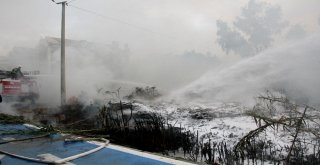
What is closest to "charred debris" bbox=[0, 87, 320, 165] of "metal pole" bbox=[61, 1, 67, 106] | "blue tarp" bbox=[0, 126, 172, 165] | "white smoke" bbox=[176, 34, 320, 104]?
"blue tarp" bbox=[0, 126, 172, 165]

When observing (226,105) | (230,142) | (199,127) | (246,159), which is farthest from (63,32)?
(246,159)

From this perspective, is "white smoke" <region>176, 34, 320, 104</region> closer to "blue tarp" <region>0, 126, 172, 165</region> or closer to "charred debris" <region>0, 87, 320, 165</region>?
"charred debris" <region>0, 87, 320, 165</region>

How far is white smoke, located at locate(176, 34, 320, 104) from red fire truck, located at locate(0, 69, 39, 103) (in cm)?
765

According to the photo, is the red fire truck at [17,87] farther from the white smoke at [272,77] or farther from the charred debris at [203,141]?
the white smoke at [272,77]

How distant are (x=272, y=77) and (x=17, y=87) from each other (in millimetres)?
12081

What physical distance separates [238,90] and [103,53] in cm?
1446

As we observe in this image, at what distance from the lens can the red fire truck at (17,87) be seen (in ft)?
52.5

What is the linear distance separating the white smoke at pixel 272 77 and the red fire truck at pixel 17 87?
7.65 metres

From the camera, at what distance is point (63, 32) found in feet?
60.3

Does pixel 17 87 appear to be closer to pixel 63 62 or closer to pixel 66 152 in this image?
pixel 63 62

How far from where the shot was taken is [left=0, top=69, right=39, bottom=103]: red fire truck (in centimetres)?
1600

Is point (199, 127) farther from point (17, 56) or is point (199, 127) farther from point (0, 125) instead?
point (17, 56)

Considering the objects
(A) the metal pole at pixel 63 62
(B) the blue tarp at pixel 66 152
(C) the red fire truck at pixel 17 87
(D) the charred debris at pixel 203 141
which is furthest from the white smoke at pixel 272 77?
(B) the blue tarp at pixel 66 152

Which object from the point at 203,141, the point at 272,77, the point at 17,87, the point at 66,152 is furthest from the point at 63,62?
the point at 66,152
